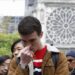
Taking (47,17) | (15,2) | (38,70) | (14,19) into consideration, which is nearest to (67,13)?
(47,17)

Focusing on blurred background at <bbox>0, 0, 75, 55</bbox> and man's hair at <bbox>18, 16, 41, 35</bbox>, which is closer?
man's hair at <bbox>18, 16, 41, 35</bbox>

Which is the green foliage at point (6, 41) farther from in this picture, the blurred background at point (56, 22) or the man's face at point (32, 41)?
the man's face at point (32, 41)

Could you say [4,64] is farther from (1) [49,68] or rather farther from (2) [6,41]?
(2) [6,41]

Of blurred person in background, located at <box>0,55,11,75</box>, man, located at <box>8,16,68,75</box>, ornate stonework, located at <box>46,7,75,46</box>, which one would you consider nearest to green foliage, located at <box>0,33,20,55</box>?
ornate stonework, located at <box>46,7,75,46</box>

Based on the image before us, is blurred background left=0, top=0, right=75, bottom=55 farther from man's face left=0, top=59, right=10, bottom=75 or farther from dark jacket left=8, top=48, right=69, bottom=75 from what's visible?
dark jacket left=8, top=48, right=69, bottom=75

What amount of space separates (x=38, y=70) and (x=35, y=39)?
10.6 inches

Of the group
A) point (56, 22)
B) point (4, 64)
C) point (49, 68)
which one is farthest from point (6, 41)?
point (49, 68)

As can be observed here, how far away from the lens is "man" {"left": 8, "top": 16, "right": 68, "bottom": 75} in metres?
4.32

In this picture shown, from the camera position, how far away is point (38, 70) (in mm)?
4398

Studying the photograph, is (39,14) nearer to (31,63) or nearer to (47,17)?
(47,17)

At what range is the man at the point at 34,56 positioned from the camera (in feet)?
14.2

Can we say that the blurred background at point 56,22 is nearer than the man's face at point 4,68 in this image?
No

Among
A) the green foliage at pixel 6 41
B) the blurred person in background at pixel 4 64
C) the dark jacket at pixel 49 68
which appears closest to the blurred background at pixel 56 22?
the green foliage at pixel 6 41

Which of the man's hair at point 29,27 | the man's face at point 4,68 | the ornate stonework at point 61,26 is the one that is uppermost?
the man's hair at point 29,27
